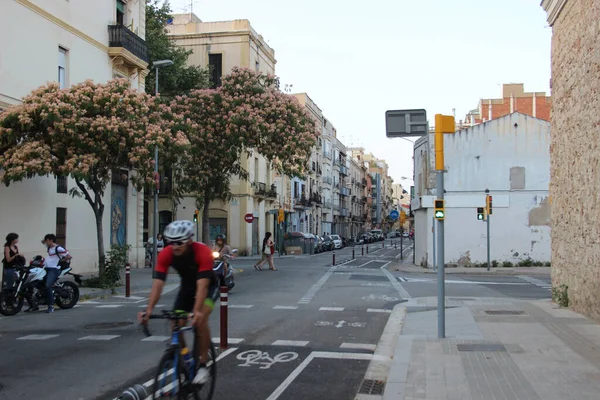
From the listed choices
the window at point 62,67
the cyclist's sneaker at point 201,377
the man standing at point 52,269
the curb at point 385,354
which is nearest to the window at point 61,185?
the window at point 62,67

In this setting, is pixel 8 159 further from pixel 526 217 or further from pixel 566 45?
pixel 526 217

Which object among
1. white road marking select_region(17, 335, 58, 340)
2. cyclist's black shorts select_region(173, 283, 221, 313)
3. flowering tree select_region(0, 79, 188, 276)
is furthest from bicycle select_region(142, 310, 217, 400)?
flowering tree select_region(0, 79, 188, 276)

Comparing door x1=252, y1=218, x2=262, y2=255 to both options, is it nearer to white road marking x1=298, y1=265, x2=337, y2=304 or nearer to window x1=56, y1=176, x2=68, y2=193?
white road marking x1=298, y1=265, x2=337, y2=304

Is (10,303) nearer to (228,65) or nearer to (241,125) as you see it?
(241,125)

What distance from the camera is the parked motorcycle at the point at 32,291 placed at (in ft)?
44.1

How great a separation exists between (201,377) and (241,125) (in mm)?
20725

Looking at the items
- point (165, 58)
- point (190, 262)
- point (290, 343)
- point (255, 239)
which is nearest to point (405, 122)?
point (290, 343)

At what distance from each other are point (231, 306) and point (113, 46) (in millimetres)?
16017

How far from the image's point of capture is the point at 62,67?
905 inches

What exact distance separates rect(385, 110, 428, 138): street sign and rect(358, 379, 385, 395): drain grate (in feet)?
14.7

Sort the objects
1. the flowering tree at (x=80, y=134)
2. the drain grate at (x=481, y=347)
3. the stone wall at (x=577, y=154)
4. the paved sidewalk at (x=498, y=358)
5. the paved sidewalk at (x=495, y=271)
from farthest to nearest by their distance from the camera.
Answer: the paved sidewalk at (x=495, y=271) < the flowering tree at (x=80, y=134) < the stone wall at (x=577, y=154) < the drain grate at (x=481, y=347) < the paved sidewalk at (x=498, y=358)

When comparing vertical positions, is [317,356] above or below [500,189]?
below

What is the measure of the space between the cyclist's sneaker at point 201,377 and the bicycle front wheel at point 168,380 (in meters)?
0.14

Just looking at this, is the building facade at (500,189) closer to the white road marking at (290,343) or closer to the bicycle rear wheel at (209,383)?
the white road marking at (290,343)
